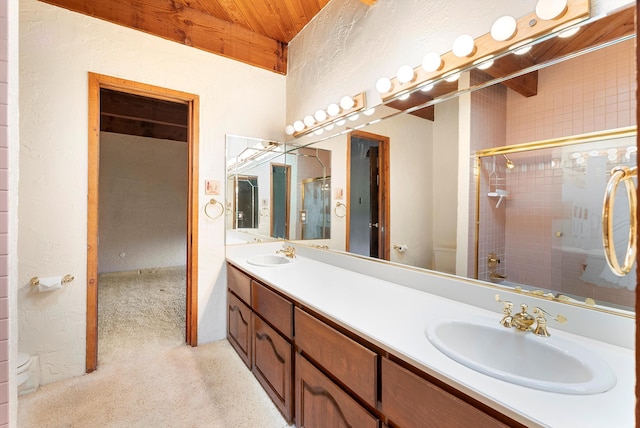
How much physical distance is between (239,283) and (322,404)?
1.13 m

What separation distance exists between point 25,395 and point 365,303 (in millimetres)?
2190

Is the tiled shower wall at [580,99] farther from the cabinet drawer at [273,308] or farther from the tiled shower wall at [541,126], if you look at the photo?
the cabinet drawer at [273,308]

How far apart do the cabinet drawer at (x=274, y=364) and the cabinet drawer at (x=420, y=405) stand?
0.64m

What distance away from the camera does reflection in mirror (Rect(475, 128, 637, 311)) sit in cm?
88

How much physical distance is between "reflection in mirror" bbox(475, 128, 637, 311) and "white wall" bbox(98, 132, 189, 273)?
14.7 ft

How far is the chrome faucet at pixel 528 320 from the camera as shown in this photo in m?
0.90

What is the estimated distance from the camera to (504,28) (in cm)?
108

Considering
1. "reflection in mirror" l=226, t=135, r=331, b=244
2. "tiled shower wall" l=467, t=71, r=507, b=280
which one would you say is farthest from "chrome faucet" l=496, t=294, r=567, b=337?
"reflection in mirror" l=226, t=135, r=331, b=244

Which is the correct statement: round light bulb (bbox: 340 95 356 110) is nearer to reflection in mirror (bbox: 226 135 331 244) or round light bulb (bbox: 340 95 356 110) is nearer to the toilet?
reflection in mirror (bbox: 226 135 331 244)

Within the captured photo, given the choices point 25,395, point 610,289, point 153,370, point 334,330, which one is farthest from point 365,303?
point 25,395

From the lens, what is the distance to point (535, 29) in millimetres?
1016

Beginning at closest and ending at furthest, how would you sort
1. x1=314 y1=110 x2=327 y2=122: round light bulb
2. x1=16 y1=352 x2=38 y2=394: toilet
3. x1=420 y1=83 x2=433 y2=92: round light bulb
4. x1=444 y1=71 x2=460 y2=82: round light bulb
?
x1=444 y1=71 x2=460 y2=82: round light bulb < x1=420 y1=83 x2=433 y2=92: round light bulb < x1=16 y1=352 x2=38 y2=394: toilet < x1=314 y1=110 x2=327 y2=122: round light bulb

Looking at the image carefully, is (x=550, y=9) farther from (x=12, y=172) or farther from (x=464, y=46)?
(x=12, y=172)

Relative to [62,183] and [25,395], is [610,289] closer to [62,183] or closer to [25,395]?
[62,183]
